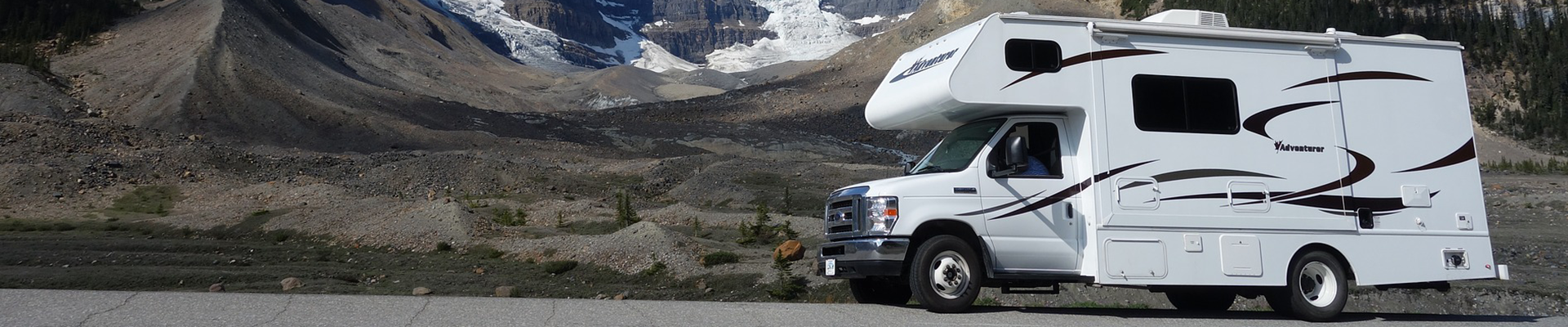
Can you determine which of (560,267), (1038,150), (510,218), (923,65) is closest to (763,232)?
(560,267)

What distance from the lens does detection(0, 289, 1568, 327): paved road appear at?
31.6ft

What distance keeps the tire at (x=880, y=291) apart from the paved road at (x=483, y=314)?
59cm

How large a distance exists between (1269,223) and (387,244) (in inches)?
868

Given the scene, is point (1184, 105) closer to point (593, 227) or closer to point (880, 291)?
point (880, 291)

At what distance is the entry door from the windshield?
16 centimetres

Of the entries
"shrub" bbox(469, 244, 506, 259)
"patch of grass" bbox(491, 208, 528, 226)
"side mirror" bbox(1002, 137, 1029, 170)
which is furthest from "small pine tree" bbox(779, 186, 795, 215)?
"side mirror" bbox(1002, 137, 1029, 170)

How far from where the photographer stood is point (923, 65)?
39.7 feet

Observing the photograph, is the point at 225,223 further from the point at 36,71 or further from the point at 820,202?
the point at 36,71

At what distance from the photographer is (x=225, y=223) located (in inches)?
1291

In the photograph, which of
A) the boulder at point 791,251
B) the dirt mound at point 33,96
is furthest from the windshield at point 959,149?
the dirt mound at point 33,96

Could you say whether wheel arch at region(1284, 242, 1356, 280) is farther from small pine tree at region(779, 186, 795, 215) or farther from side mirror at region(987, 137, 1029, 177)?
small pine tree at region(779, 186, 795, 215)

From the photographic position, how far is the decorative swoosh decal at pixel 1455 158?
480 inches

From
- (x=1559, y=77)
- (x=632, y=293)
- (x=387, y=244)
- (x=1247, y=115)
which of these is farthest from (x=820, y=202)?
(x=1559, y=77)

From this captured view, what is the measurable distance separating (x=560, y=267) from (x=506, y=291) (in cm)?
422
